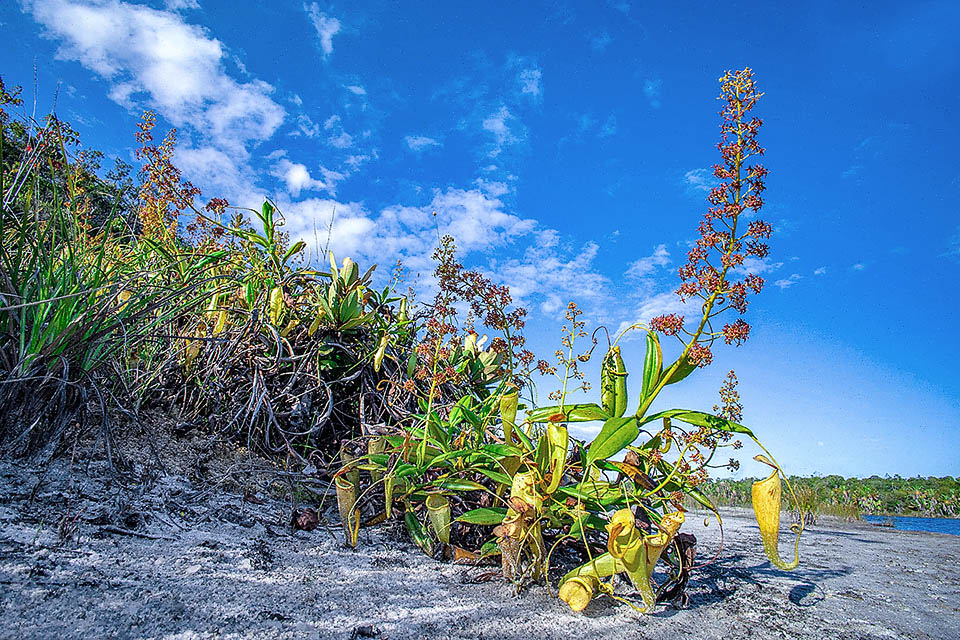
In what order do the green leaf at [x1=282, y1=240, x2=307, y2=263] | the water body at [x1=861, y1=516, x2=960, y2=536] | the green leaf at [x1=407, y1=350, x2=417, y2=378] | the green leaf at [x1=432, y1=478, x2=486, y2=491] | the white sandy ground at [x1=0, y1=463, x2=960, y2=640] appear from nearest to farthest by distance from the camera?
the white sandy ground at [x1=0, y1=463, x2=960, y2=640] → the green leaf at [x1=432, y1=478, x2=486, y2=491] → the green leaf at [x1=407, y1=350, x2=417, y2=378] → the green leaf at [x1=282, y1=240, x2=307, y2=263] → the water body at [x1=861, y1=516, x2=960, y2=536]

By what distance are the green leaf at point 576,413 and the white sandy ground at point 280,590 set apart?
49cm

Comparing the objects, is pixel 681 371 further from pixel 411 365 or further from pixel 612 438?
pixel 411 365

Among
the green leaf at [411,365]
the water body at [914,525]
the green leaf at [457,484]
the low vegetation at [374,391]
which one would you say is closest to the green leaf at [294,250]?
the low vegetation at [374,391]

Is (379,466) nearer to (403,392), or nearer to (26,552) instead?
(403,392)

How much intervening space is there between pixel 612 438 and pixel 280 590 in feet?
3.02

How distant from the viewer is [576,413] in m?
1.52

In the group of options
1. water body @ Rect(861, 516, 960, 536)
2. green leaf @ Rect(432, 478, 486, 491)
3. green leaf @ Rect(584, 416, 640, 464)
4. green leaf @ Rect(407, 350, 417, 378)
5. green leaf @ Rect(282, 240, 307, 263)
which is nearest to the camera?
green leaf @ Rect(584, 416, 640, 464)

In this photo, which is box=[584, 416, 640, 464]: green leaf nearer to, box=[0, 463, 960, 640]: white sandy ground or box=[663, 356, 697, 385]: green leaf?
box=[663, 356, 697, 385]: green leaf

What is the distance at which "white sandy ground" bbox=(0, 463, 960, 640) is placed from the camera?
95 centimetres

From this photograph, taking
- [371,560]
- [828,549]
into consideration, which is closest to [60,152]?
[371,560]

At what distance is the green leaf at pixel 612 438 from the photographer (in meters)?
1.41

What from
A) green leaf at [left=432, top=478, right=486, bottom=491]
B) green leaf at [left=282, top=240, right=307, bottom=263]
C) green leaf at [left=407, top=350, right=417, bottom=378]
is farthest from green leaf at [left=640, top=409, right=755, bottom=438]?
green leaf at [left=282, top=240, right=307, bottom=263]

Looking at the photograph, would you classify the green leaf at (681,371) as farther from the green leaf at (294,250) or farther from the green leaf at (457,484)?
the green leaf at (294,250)

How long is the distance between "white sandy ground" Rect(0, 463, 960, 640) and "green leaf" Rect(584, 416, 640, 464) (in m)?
0.40
